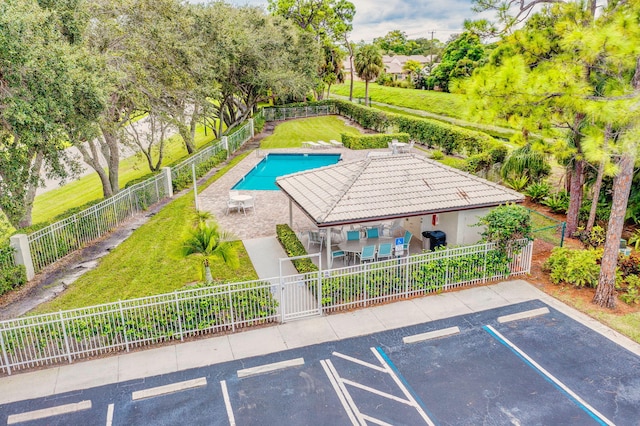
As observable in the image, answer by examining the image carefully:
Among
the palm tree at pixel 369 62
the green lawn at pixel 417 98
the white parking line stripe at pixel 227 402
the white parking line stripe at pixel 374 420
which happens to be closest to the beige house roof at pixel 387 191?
the white parking line stripe at pixel 227 402

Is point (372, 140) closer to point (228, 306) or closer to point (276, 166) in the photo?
point (276, 166)

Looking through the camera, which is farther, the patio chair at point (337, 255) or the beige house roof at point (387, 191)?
the patio chair at point (337, 255)

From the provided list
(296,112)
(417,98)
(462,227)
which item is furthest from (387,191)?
(417,98)

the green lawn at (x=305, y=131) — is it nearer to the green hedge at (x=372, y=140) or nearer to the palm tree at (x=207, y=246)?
the green hedge at (x=372, y=140)

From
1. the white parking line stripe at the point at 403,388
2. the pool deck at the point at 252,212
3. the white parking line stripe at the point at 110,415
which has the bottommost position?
the white parking line stripe at the point at 110,415

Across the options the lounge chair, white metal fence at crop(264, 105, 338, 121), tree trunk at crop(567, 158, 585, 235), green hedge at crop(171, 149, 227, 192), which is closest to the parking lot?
tree trunk at crop(567, 158, 585, 235)

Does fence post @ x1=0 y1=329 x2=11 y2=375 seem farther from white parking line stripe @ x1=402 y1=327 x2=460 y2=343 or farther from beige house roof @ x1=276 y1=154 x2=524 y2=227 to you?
white parking line stripe @ x1=402 y1=327 x2=460 y2=343
